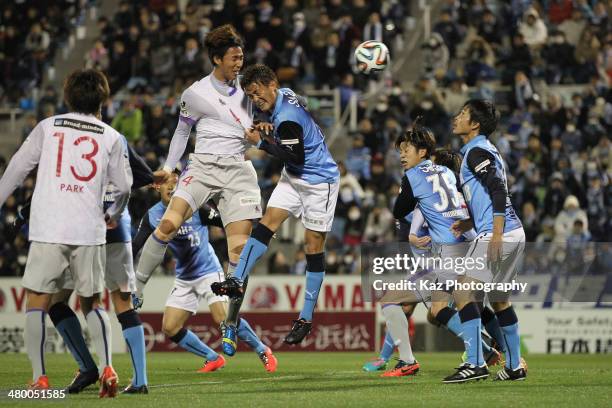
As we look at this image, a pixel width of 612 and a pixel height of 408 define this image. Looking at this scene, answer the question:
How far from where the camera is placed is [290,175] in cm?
1152

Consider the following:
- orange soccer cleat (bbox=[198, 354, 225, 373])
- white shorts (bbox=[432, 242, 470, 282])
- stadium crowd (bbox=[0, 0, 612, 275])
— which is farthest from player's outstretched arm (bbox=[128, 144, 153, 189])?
stadium crowd (bbox=[0, 0, 612, 275])

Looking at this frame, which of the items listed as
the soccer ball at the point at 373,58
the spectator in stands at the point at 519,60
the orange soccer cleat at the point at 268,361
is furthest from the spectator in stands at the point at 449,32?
the orange soccer cleat at the point at 268,361

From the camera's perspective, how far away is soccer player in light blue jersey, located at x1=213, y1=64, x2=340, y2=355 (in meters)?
11.0

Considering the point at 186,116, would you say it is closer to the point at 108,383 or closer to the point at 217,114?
the point at 217,114

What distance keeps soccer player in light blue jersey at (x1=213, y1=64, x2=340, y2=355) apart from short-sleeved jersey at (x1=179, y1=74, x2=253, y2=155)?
34cm

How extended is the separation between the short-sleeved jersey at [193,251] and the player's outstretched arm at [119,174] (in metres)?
4.84

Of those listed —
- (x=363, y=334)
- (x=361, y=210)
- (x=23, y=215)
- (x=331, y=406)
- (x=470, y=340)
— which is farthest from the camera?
(x=361, y=210)

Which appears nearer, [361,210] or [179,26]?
[361,210]

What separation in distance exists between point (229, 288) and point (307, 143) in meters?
1.60

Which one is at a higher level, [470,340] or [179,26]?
[179,26]

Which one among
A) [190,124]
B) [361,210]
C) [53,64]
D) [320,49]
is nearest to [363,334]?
[361,210]

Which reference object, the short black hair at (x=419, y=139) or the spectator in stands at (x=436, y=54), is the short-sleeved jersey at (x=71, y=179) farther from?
the spectator in stands at (x=436, y=54)

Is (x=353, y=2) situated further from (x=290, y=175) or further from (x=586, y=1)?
(x=290, y=175)

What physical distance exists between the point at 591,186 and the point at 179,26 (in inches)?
408
